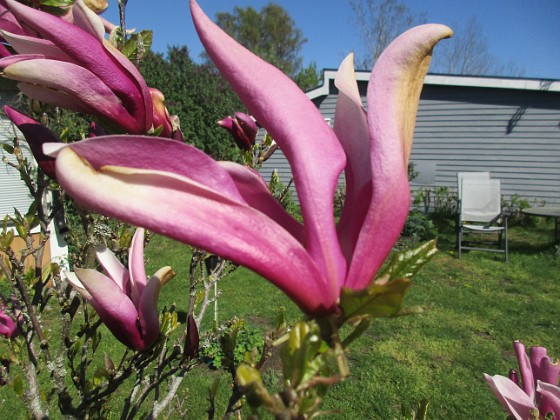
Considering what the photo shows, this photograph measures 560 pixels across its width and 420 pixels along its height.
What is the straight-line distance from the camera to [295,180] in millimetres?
418

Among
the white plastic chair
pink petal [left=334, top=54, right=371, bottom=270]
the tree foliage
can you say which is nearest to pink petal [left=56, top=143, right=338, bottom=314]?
pink petal [left=334, top=54, right=371, bottom=270]

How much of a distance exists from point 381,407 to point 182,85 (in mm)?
7519

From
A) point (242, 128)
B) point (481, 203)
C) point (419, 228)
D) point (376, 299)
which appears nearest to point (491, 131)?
point (481, 203)

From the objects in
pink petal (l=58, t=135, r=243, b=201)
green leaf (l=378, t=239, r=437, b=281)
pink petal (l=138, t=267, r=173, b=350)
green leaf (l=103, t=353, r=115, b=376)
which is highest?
pink petal (l=58, t=135, r=243, b=201)

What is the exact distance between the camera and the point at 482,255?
7062 millimetres

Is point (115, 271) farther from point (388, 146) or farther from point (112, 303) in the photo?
point (388, 146)

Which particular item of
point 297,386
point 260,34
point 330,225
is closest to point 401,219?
point 330,225

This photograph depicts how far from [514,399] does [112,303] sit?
26.1 inches

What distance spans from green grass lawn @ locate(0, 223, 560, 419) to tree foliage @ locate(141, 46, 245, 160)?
277 centimetres

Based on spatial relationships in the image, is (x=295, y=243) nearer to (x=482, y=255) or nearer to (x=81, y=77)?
(x=81, y=77)

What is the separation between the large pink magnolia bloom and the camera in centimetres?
35

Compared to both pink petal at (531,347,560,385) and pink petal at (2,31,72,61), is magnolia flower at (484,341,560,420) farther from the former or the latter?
pink petal at (2,31,72,61)

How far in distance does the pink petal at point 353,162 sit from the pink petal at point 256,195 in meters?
0.05

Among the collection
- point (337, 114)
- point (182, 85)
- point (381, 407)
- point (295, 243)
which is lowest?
point (381, 407)
